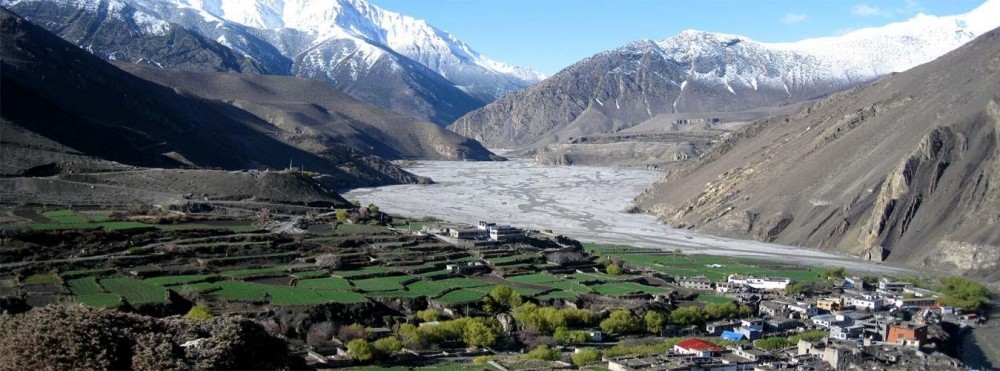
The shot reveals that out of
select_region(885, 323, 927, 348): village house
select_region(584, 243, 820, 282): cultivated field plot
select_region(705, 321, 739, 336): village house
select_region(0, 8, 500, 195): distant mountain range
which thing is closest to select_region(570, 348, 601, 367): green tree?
select_region(705, 321, 739, 336): village house

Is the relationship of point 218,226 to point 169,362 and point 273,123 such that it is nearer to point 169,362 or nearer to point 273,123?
point 169,362

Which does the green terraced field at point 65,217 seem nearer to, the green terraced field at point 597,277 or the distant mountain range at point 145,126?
the distant mountain range at point 145,126

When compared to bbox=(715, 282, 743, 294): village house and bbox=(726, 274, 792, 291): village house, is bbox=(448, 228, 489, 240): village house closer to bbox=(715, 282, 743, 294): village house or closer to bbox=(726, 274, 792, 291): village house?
bbox=(715, 282, 743, 294): village house

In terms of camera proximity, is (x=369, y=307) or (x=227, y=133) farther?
(x=227, y=133)

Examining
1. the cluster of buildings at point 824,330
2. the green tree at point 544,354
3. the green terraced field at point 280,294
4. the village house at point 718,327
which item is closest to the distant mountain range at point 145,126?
the green terraced field at point 280,294

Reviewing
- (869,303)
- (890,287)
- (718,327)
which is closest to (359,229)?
(718,327)

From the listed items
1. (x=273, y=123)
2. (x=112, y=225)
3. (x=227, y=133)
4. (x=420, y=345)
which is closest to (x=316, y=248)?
(x=112, y=225)
